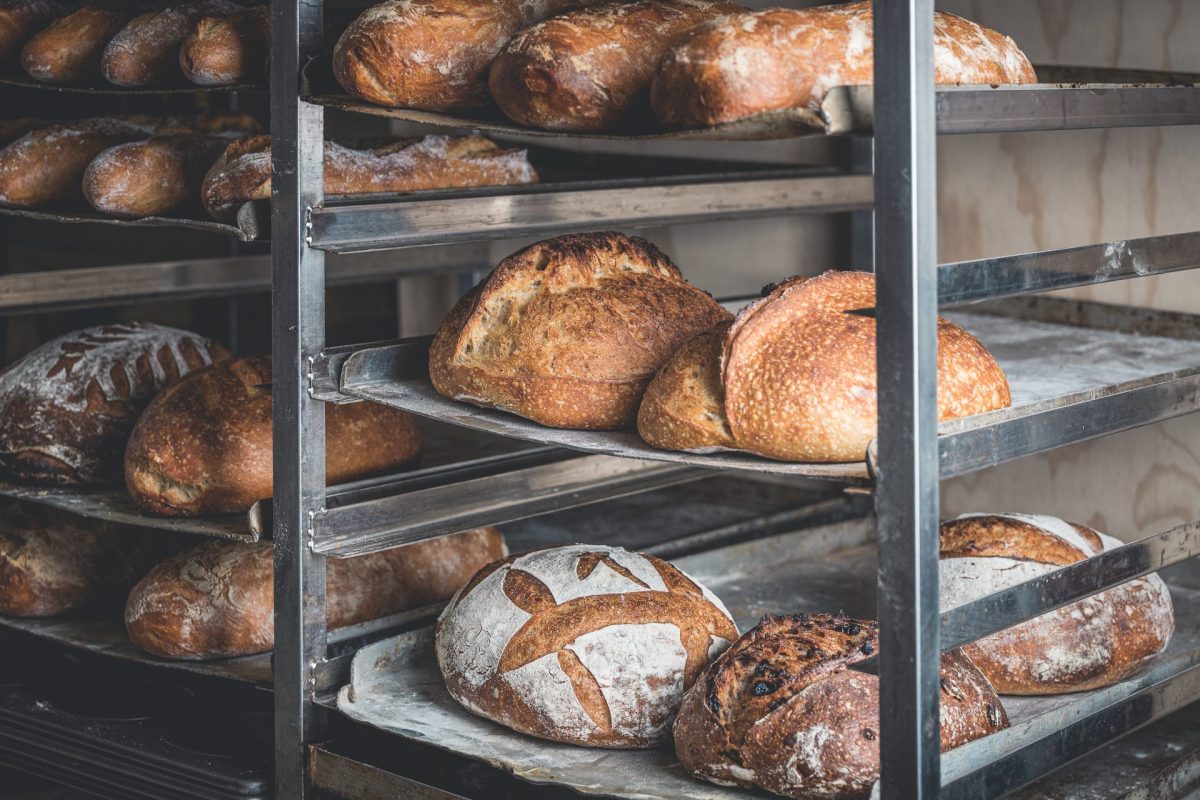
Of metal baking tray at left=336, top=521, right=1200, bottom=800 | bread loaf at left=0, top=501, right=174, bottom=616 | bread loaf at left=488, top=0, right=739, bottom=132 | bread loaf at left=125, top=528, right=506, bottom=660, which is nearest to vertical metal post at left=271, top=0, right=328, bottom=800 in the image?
metal baking tray at left=336, top=521, right=1200, bottom=800

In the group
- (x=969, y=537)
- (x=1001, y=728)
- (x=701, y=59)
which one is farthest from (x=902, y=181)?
(x=969, y=537)

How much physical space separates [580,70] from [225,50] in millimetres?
694

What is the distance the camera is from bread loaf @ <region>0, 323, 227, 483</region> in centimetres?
253

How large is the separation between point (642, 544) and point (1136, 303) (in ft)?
3.42

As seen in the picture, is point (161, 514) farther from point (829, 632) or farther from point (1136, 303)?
point (1136, 303)

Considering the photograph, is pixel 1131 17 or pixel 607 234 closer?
pixel 607 234

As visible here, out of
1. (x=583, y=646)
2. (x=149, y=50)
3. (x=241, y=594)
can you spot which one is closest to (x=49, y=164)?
(x=149, y=50)

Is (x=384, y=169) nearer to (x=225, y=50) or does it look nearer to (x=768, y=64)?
(x=225, y=50)

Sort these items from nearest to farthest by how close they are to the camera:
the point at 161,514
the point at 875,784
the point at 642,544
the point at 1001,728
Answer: the point at 875,784
the point at 1001,728
the point at 161,514
the point at 642,544

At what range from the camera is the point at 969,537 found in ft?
7.15

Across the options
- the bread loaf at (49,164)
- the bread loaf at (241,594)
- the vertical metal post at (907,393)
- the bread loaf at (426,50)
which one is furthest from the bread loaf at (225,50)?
the vertical metal post at (907,393)

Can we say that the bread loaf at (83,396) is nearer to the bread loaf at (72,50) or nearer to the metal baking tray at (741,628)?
the bread loaf at (72,50)

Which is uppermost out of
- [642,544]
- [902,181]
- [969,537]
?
[902,181]

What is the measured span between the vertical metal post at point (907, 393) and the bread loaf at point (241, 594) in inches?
44.7
